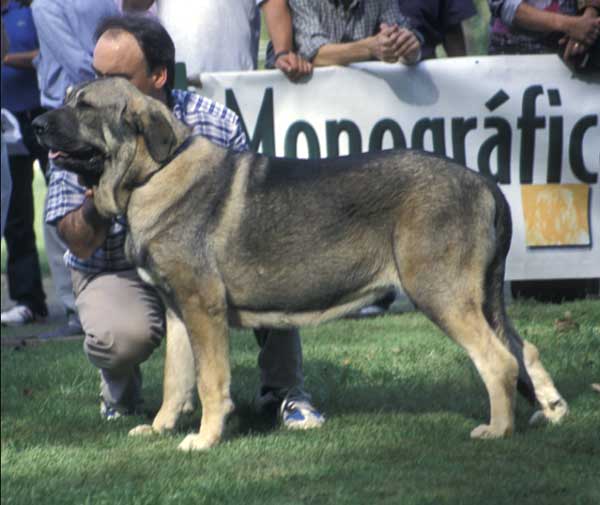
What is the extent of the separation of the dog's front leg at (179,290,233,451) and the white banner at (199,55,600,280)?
3.25 meters

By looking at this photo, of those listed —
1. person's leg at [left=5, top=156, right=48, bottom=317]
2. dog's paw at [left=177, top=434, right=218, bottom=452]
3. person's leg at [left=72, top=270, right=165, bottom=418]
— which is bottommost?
person's leg at [left=5, top=156, right=48, bottom=317]

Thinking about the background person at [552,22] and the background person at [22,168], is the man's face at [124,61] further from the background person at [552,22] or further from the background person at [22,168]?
the background person at [22,168]

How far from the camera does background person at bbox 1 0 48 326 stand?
10.9 metres

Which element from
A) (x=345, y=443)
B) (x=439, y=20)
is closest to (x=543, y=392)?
(x=345, y=443)

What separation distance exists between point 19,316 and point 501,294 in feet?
17.9

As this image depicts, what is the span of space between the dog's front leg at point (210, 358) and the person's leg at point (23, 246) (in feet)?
17.0

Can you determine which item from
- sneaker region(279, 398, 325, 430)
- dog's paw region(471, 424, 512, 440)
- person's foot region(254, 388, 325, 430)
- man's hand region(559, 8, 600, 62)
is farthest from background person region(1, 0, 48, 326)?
dog's paw region(471, 424, 512, 440)

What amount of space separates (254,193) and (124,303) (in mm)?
882

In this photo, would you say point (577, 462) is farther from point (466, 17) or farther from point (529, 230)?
point (466, 17)

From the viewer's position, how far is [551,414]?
20.5 ft

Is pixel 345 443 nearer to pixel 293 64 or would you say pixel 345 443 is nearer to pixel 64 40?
pixel 293 64

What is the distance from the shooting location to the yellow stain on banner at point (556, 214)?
9078 mm

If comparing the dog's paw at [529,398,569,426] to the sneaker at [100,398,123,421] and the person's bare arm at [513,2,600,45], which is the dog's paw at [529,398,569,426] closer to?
the sneaker at [100,398,123,421]

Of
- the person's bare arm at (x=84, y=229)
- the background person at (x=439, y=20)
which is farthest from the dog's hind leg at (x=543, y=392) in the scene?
the background person at (x=439, y=20)
